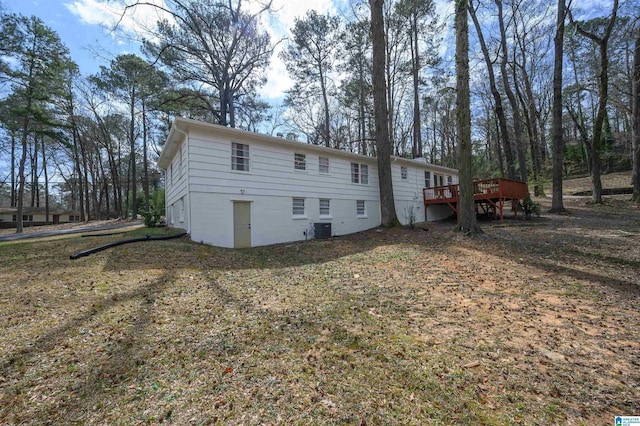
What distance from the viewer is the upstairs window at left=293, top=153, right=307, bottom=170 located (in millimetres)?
11766

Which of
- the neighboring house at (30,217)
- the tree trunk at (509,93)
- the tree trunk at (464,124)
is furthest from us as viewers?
the neighboring house at (30,217)

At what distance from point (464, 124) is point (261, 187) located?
7.51 m

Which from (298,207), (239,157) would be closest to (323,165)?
(298,207)

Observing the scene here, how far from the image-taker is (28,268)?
18.9ft

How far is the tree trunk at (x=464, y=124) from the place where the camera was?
8.57 m

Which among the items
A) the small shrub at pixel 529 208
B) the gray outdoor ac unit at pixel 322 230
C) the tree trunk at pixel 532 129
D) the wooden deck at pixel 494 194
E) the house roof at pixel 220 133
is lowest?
the gray outdoor ac unit at pixel 322 230

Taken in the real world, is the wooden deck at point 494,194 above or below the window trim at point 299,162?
below

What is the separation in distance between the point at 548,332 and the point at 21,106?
25.6 metres

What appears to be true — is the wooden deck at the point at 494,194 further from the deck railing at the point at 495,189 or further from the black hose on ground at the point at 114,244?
the black hose on ground at the point at 114,244

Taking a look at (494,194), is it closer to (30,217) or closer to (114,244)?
(114,244)

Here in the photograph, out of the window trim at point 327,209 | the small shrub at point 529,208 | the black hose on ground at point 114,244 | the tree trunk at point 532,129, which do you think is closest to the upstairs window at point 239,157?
the black hose on ground at point 114,244

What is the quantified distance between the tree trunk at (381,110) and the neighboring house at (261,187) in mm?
1950

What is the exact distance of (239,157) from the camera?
10.1 metres

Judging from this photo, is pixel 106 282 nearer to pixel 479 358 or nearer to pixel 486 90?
pixel 479 358
